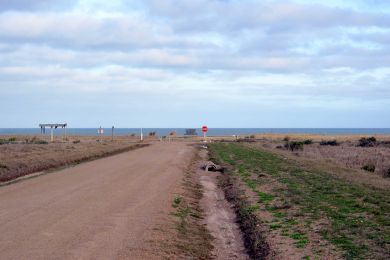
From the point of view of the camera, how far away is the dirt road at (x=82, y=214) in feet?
32.3

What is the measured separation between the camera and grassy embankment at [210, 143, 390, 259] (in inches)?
412

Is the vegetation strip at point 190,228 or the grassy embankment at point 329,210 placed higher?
the grassy embankment at point 329,210

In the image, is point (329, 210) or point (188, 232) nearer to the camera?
point (188, 232)

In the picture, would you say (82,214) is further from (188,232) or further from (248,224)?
(248,224)

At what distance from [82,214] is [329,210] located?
6122 mm

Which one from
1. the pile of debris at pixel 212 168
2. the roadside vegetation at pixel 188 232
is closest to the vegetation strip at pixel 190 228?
the roadside vegetation at pixel 188 232

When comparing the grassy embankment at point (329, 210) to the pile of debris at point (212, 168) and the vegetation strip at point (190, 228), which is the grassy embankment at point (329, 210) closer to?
the vegetation strip at point (190, 228)

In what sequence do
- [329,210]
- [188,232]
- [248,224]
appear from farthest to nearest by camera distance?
[329,210]
[248,224]
[188,232]

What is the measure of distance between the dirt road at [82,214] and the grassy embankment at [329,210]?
3066mm

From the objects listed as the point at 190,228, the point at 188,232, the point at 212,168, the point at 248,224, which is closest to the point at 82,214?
the point at 190,228

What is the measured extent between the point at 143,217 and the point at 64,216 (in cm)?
185

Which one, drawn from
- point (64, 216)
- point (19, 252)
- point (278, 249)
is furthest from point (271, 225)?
point (19, 252)

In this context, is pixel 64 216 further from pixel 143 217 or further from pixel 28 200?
pixel 28 200

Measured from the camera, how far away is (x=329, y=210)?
46.2ft
